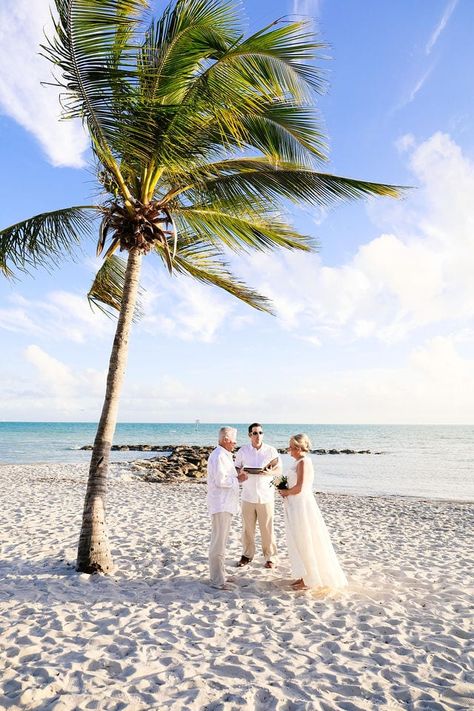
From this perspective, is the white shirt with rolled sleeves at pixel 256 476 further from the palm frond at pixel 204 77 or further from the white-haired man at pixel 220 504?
the palm frond at pixel 204 77

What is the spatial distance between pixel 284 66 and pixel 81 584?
21.9 feet

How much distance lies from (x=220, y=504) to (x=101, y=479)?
5.22 feet

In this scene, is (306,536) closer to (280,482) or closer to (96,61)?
(280,482)

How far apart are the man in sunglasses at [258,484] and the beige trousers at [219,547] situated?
74cm

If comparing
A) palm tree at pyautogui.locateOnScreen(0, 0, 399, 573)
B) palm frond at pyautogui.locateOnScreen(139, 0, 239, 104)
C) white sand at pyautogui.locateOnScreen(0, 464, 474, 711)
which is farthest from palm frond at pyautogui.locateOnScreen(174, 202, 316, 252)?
white sand at pyautogui.locateOnScreen(0, 464, 474, 711)

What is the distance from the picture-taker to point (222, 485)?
5766 mm

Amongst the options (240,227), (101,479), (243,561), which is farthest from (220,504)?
(240,227)

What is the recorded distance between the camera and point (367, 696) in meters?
3.46

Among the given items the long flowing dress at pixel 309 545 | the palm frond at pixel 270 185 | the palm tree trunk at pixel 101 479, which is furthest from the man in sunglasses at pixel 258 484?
the palm frond at pixel 270 185

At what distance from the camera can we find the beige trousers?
226 inches

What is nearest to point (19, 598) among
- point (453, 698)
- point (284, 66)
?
point (453, 698)

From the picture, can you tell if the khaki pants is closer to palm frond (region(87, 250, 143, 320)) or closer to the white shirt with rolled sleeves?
the white shirt with rolled sleeves

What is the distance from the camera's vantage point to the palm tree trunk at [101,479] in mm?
6082

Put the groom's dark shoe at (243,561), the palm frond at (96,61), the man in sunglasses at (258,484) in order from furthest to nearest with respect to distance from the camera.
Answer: the groom's dark shoe at (243,561)
the man in sunglasses at (258,484)
the palm frond at (96,61)
